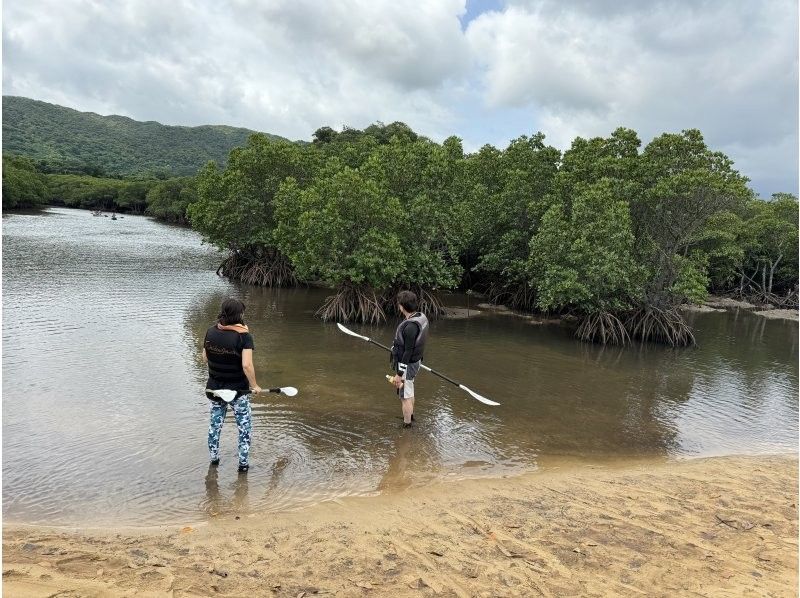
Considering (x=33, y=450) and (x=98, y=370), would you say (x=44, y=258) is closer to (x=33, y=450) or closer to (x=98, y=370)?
(x=98, y=370)

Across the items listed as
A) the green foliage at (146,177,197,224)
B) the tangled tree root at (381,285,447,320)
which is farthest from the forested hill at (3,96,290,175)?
the tangled tree root at (381,285,447,320)

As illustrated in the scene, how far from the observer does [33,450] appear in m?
6.89

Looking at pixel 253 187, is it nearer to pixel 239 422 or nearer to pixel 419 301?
pixel 419 301

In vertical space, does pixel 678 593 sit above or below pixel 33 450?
above

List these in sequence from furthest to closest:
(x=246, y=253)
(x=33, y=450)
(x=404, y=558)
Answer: (x=246, y=253)
(x=33, y=450)
(x=404, y=558)

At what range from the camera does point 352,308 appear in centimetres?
1916

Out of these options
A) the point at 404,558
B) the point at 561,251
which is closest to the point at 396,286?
the point at 561,251

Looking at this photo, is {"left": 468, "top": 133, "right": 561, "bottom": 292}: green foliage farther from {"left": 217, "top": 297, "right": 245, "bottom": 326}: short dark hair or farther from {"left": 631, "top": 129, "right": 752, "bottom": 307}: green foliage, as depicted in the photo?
{"left": 217, "top": 297, "right": 245, "bottom": 326}: short dark hair

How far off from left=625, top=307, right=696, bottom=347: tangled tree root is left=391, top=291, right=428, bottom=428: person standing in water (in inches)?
522

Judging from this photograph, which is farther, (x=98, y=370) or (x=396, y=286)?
(x=396, y=286)

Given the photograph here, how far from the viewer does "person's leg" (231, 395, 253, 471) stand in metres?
6.39

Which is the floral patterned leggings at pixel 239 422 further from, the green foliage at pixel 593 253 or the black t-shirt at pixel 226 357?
the green foliage at pixel 593 253

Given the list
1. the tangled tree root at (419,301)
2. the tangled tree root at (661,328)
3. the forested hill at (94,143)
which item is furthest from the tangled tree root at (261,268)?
the forested hill at (94,143)

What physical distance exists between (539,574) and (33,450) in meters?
6.23
